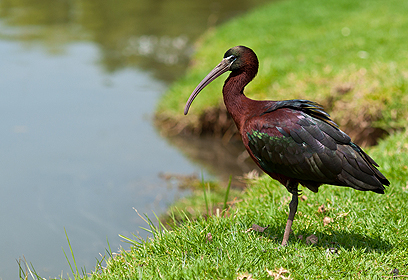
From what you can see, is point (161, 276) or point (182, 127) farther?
point (182, 127)

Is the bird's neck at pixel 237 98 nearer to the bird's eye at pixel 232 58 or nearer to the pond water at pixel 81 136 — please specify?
the bird's eye at pixel 232 58

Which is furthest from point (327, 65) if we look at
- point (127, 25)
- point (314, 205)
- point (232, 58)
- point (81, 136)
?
point (127, 25)

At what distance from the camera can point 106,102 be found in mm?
9133

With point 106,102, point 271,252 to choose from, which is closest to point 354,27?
point 106,102

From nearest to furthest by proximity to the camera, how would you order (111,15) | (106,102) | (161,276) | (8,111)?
(161,276) < (8,111) < (106,102) < (111,15)

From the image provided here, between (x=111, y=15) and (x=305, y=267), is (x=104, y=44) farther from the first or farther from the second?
(x=305, y=267)

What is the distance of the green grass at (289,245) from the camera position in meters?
3.16

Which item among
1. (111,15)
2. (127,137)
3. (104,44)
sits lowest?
(127,137)

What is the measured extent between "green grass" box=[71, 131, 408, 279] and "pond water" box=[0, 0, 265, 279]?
1285 mm

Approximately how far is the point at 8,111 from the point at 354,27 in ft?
26.5

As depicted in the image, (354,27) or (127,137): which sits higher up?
(354,27)

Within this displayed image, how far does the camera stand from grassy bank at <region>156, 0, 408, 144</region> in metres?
6.38

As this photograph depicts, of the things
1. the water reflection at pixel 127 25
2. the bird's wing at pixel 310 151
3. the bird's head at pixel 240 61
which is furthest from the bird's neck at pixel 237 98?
the water reflection at pixel 127 25

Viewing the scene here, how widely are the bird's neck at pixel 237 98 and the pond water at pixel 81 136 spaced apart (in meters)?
1.80
